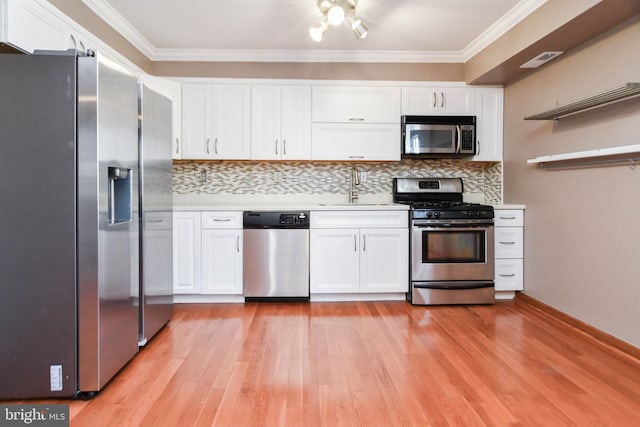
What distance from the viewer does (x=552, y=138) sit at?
122 inches

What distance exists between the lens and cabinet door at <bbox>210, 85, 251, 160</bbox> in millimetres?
3676

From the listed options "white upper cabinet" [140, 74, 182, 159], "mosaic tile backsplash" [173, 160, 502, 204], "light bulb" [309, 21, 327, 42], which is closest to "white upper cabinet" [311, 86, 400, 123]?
"mosaic tile backsplash" [173, 160, 502, 204]

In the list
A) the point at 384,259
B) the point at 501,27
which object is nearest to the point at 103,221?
the point at 384,259

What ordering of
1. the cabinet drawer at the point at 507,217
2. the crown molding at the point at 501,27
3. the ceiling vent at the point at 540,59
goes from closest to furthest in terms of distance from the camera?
the crown molding at the point at 501,27 → the ceiling vent at the point at 540,59 → the cabinet drawer at the point at 507,217

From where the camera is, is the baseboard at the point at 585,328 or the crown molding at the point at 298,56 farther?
the crown molding at the point at 298,56

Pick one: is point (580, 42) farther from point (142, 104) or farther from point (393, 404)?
point (142, 104)

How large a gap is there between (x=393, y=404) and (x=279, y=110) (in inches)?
111

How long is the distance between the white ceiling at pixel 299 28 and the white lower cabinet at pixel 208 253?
1.59m

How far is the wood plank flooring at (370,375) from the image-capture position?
1.72 meters

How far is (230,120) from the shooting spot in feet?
12.1

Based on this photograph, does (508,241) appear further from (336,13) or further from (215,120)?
(215,120)

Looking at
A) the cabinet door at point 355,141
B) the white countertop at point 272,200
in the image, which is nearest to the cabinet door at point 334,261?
the white countertop at point 272,200

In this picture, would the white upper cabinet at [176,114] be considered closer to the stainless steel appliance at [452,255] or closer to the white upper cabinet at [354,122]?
the white upper cabinet at [354,122]

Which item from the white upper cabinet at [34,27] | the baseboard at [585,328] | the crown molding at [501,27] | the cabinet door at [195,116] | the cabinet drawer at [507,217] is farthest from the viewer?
the cabinet door at [195,116]
